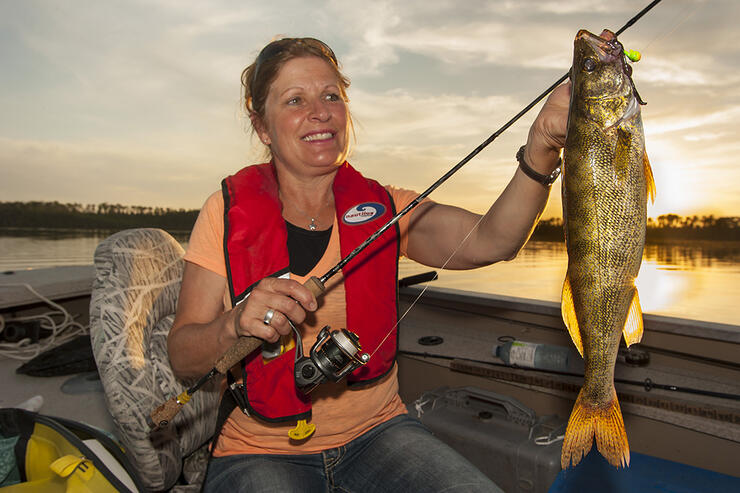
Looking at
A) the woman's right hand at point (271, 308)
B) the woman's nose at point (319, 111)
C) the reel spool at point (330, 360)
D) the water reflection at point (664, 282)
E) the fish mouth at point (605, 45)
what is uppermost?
the fish mouth at point (605, 45)

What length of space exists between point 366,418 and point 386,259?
72cm

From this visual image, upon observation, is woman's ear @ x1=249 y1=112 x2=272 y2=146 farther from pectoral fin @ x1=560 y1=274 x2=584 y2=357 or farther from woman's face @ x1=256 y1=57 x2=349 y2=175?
pectoral fin @ x1=560 y1=274 x2=584 y2=357

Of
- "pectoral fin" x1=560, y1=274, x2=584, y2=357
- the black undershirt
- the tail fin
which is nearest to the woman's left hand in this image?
"pectoral fin" x1=560, y1=274, x2=584, y2=357

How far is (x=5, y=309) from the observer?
462 cm

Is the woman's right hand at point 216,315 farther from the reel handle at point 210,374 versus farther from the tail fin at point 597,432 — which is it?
the tail fin at point 597,432

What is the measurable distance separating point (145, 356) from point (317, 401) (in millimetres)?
755

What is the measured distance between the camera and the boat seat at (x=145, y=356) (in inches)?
79.2

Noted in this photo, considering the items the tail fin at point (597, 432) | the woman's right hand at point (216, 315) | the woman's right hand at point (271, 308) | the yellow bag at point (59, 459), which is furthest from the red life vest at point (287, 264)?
the tail fin at point (597, 432)

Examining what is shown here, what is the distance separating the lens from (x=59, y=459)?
1732 mm

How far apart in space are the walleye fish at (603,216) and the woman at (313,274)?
0.79ft

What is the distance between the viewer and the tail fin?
150cm

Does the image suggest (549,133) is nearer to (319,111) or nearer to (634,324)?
(634,324)

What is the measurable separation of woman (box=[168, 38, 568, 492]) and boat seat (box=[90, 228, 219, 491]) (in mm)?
155

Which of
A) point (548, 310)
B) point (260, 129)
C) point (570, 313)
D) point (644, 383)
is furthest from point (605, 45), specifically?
point (548, 310)
